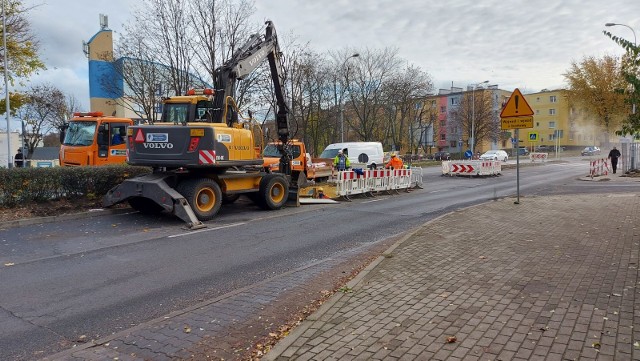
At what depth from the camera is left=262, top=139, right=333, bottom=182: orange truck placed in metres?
18.1

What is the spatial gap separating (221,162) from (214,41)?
1308 cm

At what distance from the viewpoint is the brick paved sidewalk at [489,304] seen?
149 inches

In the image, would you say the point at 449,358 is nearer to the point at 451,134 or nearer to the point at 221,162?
the point at 221,162

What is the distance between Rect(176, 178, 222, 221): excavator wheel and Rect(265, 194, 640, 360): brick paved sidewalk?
5.45m

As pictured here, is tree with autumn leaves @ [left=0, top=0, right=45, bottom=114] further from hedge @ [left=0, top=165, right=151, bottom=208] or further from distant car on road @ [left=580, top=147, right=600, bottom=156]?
distant car on road @ [left=580, top=147, right=600, bottom=156]

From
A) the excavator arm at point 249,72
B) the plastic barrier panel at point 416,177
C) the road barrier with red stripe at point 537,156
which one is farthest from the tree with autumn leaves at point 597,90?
the excavator arm at point 249,72

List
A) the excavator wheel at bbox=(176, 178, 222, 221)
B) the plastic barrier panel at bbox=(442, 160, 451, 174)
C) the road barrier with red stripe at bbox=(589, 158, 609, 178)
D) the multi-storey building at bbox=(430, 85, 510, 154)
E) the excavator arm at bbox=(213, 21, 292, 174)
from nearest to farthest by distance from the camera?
the excavator wheel at bbox=(176, 178, 222, 221) → the excavator arm at bbox=(213, 21, 292, 174) → the road barrier with red stripe at bbox=(589, 158, 609, 178) → the plastic barrier panel at bbox=(442, 160, 451, 174) → the multi-storey building at bbox=(430, 85, 510, 154)

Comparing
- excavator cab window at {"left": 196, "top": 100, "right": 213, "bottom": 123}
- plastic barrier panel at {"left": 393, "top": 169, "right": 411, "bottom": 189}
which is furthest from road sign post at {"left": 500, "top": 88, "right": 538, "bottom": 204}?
excavator cab window at {"left": 196, "top": 100, "right": 213, "bottom": 123}

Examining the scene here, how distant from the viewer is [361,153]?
28891 mm

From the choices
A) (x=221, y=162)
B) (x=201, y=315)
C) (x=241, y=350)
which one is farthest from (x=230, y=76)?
(x=241, y=350)

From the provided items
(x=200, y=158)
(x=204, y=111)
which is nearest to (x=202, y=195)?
(x=200, y=158)

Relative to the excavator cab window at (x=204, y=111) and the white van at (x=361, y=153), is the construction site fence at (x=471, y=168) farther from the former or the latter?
the excavator cab window at (x=204, y=111)

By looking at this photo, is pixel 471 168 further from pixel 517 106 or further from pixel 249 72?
pixel 249 72

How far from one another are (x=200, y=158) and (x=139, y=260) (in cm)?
413
